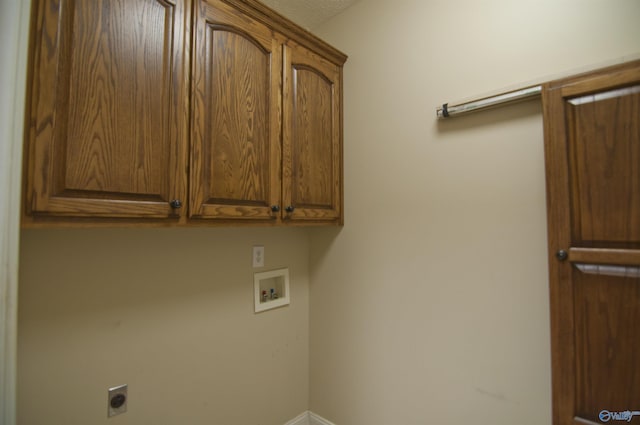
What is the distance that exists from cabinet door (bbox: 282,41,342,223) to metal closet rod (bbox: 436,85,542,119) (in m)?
0.60

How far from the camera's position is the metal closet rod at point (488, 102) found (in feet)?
3.76

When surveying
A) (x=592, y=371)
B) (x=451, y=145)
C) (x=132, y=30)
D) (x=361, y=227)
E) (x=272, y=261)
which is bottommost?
(x=592, y=371)

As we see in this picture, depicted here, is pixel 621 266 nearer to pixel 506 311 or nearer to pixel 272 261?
pixel 506 311

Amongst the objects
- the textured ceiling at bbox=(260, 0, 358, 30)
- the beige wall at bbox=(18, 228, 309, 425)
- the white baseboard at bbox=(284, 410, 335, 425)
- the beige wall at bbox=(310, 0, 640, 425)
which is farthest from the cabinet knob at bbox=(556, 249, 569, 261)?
the textured ceiling at bbox=(260, 0, 358, 30)

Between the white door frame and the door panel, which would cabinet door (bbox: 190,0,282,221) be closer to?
the white door frame

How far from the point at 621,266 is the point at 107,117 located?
1.70 meters

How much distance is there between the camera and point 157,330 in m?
1.34

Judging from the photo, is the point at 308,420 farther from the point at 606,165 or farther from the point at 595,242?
the point at 606,165

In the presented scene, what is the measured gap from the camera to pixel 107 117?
944 millimetres

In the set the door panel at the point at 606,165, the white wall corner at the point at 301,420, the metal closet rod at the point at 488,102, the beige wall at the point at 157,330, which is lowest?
the white wall corner at the point at 301,420

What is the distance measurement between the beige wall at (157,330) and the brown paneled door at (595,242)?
134 cm

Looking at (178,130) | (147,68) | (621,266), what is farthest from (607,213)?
(147,68)

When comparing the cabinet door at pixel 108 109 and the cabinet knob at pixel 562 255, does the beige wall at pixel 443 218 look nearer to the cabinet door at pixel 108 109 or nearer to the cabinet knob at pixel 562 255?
the cabinet knob at pixel 562 255

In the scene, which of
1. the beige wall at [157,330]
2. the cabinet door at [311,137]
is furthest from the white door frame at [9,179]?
the cabinet door at [311,137]
